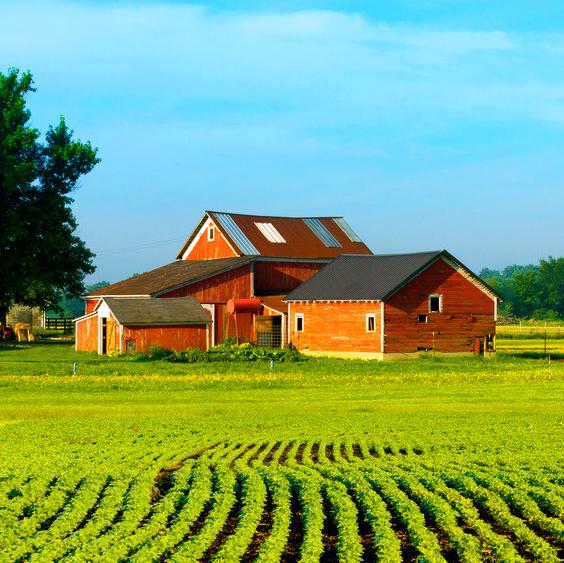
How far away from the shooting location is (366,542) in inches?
550

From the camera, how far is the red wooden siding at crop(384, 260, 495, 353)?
183 ft

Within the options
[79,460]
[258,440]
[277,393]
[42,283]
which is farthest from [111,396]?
[42,283]

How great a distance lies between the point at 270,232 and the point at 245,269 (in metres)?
6.85

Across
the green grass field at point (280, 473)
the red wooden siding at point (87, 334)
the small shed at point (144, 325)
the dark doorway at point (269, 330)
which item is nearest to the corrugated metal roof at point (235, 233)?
the dark doorway at point (269, 330)

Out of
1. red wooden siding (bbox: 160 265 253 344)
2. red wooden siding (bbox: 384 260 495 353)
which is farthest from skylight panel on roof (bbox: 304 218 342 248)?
red wooden siding (bbox: 384 260 495 353)

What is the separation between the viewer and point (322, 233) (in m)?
78.3

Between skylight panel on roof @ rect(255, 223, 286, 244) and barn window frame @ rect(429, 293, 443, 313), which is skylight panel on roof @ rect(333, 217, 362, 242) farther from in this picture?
barn window frame @ rect(429, 293, 443, 313)

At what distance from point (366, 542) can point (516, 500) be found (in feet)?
11.3

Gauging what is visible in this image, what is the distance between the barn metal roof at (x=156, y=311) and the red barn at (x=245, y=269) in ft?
3.86

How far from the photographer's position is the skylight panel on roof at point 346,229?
80062mm

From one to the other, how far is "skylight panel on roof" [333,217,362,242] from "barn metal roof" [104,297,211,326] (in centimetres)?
2145

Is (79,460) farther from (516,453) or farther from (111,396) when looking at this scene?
(111,396)

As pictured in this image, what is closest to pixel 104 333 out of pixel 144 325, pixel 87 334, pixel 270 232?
pixel 87 334

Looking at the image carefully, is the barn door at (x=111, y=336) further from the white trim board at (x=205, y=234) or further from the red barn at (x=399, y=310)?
the white trim board at (x=205, y=234)
